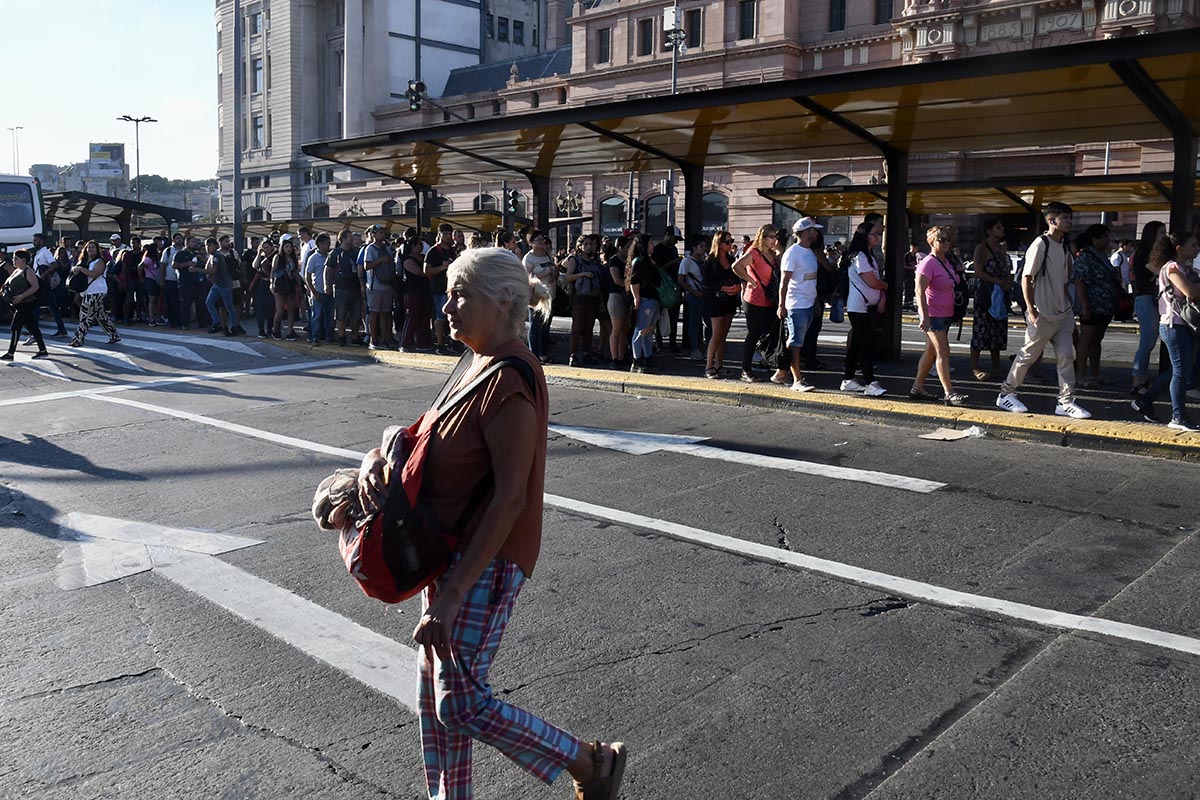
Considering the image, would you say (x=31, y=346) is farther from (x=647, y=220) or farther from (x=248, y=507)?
(x=647, y=220)

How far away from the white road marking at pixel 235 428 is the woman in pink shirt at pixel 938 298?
538 centimetres

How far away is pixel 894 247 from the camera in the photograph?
13625 millimetres

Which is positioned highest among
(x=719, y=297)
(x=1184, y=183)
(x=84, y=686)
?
(x=1184, y=183)

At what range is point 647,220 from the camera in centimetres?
5722

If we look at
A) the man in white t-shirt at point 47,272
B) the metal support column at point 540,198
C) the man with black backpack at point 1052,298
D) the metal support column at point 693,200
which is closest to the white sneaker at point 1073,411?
the man with black backpack at point 1052,298

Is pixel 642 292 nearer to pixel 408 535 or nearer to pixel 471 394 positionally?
pixel 471 394

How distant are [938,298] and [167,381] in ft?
31.4

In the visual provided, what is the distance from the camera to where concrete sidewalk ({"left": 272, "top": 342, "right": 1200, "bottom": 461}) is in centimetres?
843

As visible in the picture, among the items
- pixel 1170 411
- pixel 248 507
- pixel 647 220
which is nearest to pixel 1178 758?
pixel 248 507

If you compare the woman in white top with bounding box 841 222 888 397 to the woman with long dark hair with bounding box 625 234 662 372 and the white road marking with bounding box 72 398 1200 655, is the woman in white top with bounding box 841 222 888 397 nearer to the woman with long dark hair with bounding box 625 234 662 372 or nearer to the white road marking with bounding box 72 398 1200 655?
the woman with long dark hair with bounding box 625 234 662 372

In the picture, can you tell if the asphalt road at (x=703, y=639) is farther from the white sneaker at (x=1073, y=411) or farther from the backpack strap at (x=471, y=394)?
the backpack strap at (x=471, y=394)

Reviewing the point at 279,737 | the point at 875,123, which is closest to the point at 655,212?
the point at 875,123

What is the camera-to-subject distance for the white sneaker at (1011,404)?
9562 millimetres

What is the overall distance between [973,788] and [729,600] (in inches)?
73.6
